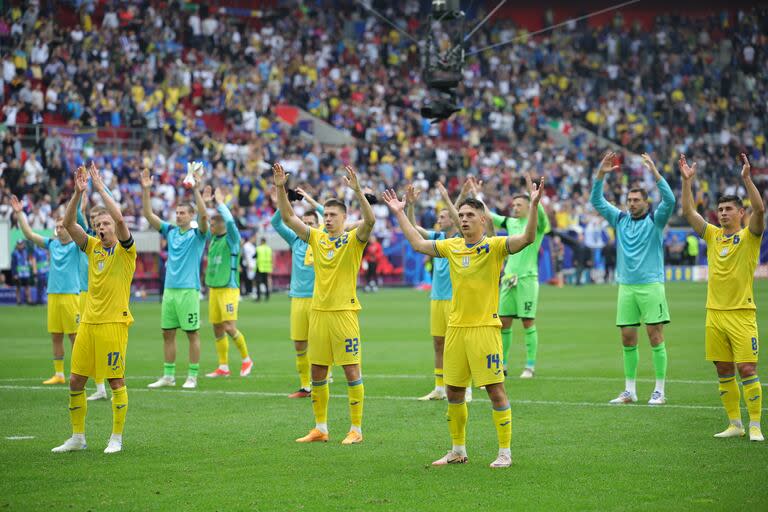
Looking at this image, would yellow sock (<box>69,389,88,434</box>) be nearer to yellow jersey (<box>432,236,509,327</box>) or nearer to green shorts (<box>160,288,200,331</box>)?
yellow jersey (<box>432,236,509,327</box>)

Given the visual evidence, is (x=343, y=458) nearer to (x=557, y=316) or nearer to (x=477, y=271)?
(x=477, y=271)

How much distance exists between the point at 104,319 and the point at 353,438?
2726 mm

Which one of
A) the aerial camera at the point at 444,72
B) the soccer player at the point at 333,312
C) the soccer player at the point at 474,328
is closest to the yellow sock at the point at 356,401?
the soccer player at the point at 333,312

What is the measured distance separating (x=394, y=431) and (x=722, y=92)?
48.8 m

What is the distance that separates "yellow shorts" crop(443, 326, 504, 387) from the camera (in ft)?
31.2

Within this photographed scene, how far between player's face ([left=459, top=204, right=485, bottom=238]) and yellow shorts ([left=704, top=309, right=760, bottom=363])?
9.15ft

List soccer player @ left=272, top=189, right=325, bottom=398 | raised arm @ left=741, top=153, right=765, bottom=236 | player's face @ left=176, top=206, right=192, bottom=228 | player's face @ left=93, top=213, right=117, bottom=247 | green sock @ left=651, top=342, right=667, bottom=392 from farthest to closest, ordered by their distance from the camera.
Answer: player's face @ left=176, top=206, right=192, bottom=228 < soccer player @ left=272, top=189, right=325, bottom=398 < green sock @ left=651, top=342, right=667, bottom=392 < player's face @ left=93, top=213, right=117, bottom=247 < raised arm @ left=741, top=153, right=765, bottom=236

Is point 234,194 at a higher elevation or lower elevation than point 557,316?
higher

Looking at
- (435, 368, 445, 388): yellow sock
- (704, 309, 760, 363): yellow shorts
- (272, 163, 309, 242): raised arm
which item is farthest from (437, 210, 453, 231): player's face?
(704, 309, 760, 363): yellow shorts

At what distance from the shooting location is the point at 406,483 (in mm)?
8977

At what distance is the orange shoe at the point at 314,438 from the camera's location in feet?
36.0

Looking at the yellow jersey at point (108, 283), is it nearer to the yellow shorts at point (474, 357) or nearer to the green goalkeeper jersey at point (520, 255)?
the yellow shorts at point (474, 357)

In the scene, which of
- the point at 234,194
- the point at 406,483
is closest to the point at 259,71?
the point at 234,194

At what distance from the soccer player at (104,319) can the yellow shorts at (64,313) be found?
531 centimetres
